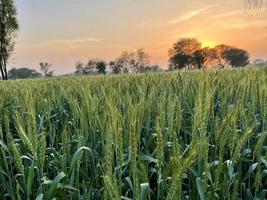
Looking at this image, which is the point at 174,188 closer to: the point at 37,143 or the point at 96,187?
the point at 37,143

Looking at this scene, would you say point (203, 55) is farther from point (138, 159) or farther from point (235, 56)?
point (138, 159)

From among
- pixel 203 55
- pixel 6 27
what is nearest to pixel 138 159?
pixel 6 27

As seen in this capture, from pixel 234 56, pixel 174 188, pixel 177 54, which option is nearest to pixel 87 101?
pixel 174 188

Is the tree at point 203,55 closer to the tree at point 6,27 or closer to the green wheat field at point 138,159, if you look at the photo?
the tree at point 6,27

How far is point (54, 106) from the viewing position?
388cm

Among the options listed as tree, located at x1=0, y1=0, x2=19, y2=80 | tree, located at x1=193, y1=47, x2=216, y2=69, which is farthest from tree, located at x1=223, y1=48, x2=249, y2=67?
tree, located at x1=0, y1=0, x2=19, y2=80

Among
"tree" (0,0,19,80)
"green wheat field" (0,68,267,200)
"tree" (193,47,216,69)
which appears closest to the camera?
"green wheat field" (0,68,267,200)

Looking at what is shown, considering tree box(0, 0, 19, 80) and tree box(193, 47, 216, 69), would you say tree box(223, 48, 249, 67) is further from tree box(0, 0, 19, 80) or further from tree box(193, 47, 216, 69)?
tree box(0, 0, 19, 80)

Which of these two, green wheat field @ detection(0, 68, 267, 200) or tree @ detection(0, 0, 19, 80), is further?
tree @ detection(0, 0, 19, 80)

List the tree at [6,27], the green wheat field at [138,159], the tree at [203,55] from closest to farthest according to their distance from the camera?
1. the green wheat field at [138,159]
2. the tree at [6,27]
3. the tree at [203,55]

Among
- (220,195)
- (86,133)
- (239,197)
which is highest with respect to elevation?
(86,133)

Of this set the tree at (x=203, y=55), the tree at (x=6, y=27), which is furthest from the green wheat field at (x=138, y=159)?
the tree at (x=203, y=55)

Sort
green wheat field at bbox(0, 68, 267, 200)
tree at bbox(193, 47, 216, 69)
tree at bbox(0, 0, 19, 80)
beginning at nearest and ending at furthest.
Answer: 1. green wheat field at bbox(0, 68, 267, 200)
2. tree at bbox(0, 0, 19, 80)
3. tree at bbox(193, 47, 216, 69)

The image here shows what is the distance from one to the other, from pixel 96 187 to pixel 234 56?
222ft
